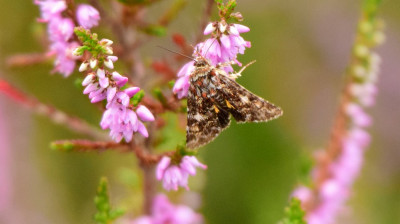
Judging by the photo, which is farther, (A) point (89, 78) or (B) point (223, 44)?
(B) point (223, 44)

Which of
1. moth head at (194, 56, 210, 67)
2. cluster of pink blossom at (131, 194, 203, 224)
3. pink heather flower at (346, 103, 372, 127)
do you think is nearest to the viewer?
moth head at (194, 56, 210, 67)

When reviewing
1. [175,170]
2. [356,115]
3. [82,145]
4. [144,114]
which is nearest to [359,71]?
[356,115]

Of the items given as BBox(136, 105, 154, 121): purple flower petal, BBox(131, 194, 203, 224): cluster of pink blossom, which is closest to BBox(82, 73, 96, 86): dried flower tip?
BBox(136, 105, 154, 121): purple flower petal

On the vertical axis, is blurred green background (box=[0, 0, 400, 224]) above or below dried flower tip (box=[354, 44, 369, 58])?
above

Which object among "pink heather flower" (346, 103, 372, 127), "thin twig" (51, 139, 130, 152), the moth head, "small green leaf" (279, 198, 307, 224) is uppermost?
"pink heather flower" (346, 103, 372, 127)

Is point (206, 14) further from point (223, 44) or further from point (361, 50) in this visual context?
point (361, 50)

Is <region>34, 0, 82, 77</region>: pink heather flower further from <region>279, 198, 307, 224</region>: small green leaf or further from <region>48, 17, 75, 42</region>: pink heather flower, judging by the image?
<region>279, 198, 307, 224</region>: small green leaf

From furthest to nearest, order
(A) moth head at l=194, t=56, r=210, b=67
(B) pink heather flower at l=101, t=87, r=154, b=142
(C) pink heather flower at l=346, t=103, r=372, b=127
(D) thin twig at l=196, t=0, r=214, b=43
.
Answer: (C) pink heather flower at l=346, t=103, r=372, b=127, (D) thin twig at l=196, t=0, r=214, b=43, (A) moth head at l=194, t=56, r=210, b=67, (B) pink heather flower at l=101, t=87, r=154, b=142
